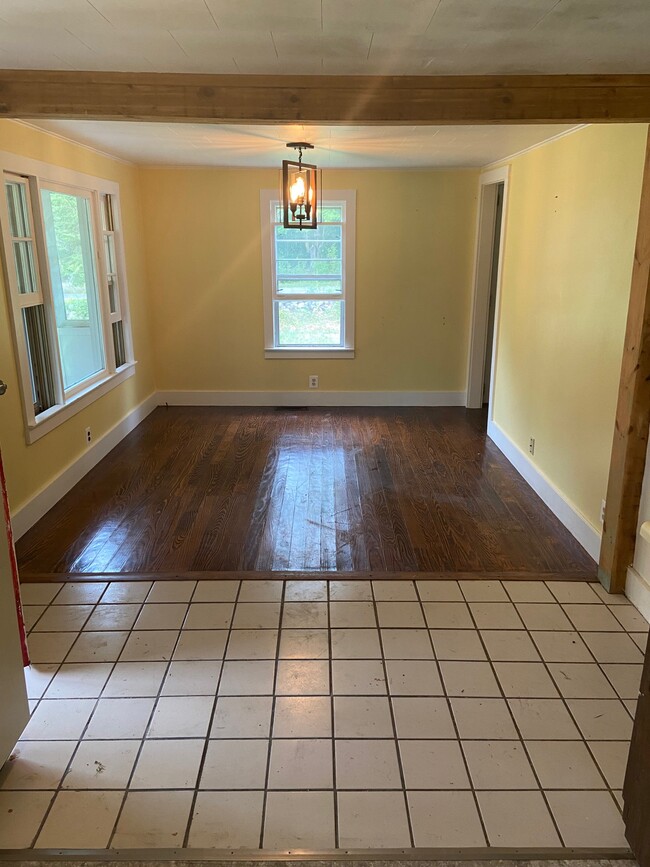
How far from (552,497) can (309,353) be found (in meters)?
3.06

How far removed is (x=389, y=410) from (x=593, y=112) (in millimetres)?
3941

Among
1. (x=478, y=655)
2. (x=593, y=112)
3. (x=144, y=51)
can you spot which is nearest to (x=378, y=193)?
(x=593, y=112)

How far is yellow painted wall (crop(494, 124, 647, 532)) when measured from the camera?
9.78 ft

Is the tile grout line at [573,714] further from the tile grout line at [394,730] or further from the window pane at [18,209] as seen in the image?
the window pane at [18,209]

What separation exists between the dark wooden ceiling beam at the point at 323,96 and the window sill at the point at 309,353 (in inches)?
150

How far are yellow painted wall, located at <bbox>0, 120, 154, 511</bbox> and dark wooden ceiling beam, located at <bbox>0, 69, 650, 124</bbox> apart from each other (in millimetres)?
1090

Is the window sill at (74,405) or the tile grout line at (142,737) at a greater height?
the window sill at (74,405)

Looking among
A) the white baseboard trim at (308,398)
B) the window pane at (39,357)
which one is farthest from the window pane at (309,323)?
the window pane at (39,357)

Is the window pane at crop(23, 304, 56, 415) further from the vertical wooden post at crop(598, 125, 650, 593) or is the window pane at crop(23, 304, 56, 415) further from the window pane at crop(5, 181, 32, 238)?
the vertical wooden post at crop(598, 125, 650, 593)

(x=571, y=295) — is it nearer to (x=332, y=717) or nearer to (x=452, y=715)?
(x=452, y=715)

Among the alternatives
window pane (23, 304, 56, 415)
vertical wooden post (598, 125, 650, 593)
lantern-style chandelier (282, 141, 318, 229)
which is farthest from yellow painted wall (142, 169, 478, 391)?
vertical wooden post (598, 125, 650, 593)

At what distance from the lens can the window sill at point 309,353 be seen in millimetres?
6168

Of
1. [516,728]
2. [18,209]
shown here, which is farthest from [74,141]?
[516,728]

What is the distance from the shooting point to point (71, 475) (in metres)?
4.15
